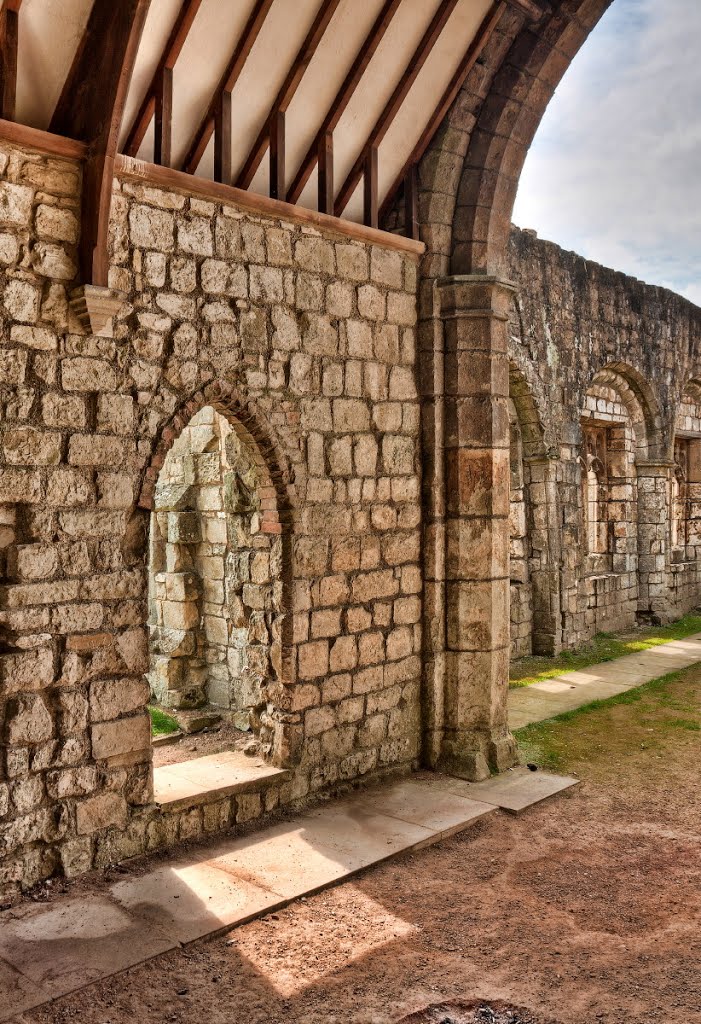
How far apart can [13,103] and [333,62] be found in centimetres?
193

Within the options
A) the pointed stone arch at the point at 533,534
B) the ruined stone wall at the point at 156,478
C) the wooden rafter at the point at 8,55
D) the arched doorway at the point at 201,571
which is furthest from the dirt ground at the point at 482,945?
the pointed stone arch at the point at 533,534

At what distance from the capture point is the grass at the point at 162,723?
7046 mm

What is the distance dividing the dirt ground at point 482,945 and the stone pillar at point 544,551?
15.7ft

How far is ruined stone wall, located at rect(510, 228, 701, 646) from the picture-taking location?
10320 mm

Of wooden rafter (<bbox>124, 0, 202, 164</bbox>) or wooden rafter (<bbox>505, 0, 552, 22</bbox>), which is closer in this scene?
wooden rafter (<bbox>124, 0, 202, 164</bbox>)

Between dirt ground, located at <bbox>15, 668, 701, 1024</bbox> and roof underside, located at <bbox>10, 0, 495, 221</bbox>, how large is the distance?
3828 mm

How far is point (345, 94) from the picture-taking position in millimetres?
5184

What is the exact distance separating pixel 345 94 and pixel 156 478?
8.21 feet

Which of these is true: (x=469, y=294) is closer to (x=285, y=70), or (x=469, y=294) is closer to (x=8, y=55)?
(x=285, y=70)

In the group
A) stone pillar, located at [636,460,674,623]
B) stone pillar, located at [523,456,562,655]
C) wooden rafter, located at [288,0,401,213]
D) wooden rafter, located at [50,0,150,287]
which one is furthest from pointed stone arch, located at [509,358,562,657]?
wooden rafter, located at [50,0,150,287]

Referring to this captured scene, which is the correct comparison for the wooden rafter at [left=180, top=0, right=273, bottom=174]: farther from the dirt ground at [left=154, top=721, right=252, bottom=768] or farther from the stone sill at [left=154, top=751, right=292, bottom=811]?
the dirt ground at [left=154, top=721, right=252, bottom=768]

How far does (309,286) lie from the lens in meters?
5.42

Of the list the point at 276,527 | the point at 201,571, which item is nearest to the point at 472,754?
the point at 276,527

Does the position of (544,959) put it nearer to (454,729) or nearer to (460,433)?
(454,729)
